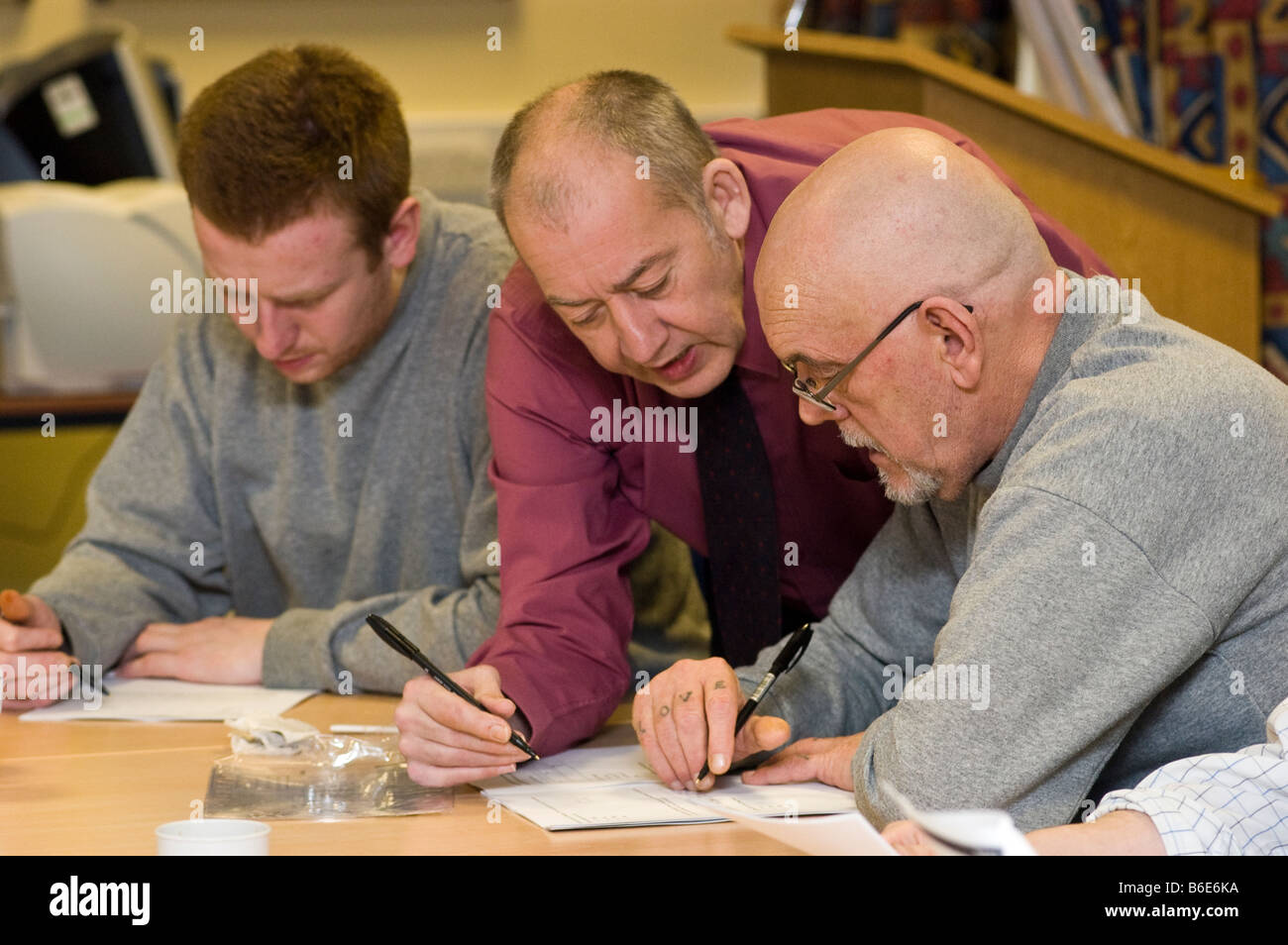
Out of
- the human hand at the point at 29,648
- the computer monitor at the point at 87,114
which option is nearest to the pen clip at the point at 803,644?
the human hand at the point at 29,648

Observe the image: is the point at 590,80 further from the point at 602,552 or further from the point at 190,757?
the point at 190,757

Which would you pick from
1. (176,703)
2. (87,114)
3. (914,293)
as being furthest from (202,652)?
(87,114)

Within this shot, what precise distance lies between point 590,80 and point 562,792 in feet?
2.29

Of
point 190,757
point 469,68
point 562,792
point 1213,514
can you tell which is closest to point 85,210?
point 469,68

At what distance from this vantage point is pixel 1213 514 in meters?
1.01

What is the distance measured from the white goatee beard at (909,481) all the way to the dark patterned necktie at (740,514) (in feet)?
1.11

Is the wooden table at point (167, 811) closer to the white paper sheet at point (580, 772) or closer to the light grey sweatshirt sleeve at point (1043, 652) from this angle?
the white paper sheet at point (580, 772)

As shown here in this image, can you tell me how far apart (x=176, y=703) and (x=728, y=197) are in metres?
0.83

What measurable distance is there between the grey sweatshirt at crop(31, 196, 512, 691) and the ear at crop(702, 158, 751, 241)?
1.52ft

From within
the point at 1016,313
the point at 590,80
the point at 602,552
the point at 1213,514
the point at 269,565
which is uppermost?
the point at 590,80

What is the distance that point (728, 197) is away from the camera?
57.9 inches

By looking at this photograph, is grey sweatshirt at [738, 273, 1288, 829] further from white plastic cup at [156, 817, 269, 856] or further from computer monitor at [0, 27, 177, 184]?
computer monitor at [0, 27, 177, 184]

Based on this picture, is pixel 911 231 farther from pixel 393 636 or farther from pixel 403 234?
pixel 403 234

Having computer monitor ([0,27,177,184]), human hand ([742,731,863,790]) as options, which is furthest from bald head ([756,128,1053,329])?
computer monitor ([0,27,177,184])
